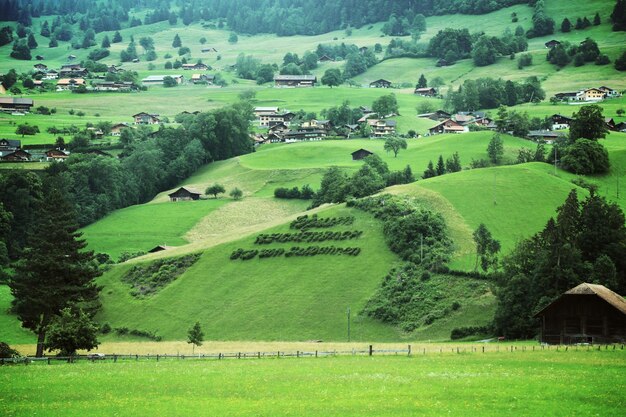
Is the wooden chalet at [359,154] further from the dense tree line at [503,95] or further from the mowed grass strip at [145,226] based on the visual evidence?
the dense tree line at [503,95]

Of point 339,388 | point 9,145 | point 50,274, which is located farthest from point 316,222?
point 9,145

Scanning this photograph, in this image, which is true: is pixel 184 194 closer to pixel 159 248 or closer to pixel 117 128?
pixel 159 248

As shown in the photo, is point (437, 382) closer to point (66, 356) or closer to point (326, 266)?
point (66, 356)

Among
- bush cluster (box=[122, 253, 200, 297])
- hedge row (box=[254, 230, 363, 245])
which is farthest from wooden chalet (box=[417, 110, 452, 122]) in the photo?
bush cluster (box=[122, 253, 200, 297])

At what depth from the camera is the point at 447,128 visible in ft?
A: 596

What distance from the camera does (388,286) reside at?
93375mm

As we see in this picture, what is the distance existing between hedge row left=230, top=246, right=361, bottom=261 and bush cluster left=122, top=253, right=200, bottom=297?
21.4 feet

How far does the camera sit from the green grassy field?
124ft

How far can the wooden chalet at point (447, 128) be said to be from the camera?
181 m

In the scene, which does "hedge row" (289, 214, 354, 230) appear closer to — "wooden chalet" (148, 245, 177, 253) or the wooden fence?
"wooden chalet" (148, 245, 177, 253)

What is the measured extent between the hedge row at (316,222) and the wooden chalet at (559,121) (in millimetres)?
67888

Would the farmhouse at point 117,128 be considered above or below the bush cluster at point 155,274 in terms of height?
above

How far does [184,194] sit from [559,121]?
70.5m

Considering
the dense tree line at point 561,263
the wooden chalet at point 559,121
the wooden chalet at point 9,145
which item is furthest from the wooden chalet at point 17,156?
the dense tree line at point 561,263
